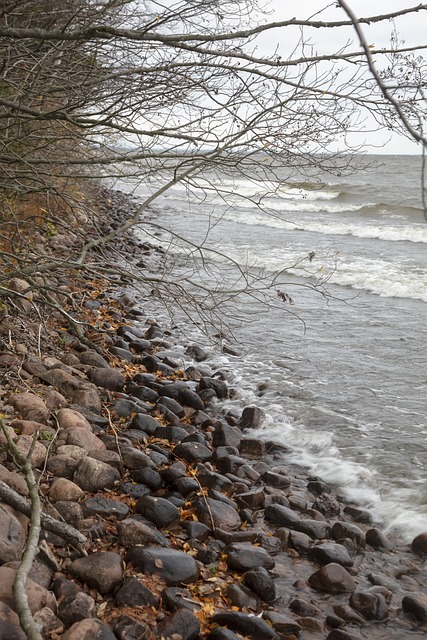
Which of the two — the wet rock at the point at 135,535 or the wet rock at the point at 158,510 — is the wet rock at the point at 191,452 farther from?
the wet rock at the point at 135,535

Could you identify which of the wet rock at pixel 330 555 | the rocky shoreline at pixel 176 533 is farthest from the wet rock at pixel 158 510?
the wet rock at pixel 330 555

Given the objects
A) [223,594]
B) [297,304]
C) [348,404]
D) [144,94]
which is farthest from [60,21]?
[297,304]

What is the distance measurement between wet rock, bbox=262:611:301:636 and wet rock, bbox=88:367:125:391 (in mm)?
3038

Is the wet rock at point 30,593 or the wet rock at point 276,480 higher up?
the wet rock at point 30,593

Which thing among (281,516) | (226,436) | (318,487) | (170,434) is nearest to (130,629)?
(281,516)

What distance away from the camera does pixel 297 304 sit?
10164 mm

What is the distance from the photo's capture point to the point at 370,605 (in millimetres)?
3229

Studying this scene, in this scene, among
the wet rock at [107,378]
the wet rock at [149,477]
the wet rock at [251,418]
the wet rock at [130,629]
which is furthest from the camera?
the wet rock at [107,378]

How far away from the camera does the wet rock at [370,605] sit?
3.22 metres

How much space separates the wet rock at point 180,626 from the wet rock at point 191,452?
1.84 meters

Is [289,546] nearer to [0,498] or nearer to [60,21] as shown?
[0,498]

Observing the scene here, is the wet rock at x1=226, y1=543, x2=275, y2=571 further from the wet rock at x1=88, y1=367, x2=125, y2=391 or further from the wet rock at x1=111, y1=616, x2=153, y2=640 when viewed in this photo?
the wet rock at x1=88, y1=367, x2=125, y2=391

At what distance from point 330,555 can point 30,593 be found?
67.3 inches

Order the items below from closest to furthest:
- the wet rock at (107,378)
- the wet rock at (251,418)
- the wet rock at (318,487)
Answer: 1. the wet rock at (318,487)
2. the wet rock at (251,418)
3. the wet rock at (107,378)
